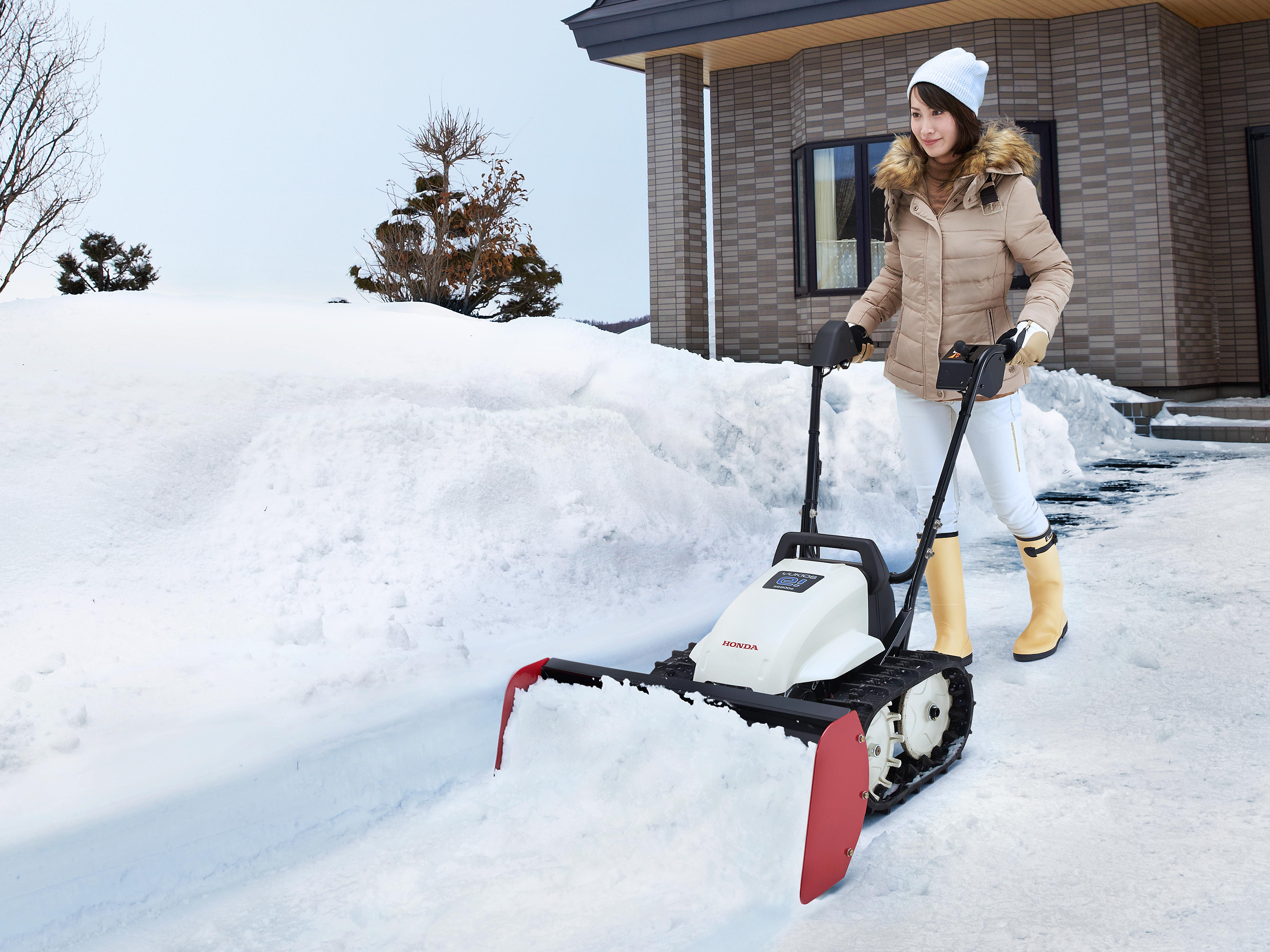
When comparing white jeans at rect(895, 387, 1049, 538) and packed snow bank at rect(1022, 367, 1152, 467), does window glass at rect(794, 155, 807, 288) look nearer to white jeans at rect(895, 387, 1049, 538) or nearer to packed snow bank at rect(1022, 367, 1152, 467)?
packed snow bank at rect(1022, 367, 1152, 467)

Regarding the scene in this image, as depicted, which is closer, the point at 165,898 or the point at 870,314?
the point at 165,898

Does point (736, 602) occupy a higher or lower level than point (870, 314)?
lower

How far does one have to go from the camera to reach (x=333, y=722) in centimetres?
301

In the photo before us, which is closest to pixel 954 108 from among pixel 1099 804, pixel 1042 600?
pixel 1042 600

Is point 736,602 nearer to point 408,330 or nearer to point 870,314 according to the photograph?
point 870,314

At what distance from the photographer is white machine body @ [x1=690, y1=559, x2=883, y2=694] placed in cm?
224

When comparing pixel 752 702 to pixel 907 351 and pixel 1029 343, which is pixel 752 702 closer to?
pixel 1029 343

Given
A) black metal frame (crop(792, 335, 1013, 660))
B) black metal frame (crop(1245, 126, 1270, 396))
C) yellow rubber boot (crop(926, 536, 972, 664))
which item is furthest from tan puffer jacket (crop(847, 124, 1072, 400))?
black metal frame (crop(1245, 126, 1270, 396))

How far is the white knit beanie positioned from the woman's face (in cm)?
5

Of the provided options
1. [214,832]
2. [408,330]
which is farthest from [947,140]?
[408,330]

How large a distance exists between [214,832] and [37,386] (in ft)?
12.7

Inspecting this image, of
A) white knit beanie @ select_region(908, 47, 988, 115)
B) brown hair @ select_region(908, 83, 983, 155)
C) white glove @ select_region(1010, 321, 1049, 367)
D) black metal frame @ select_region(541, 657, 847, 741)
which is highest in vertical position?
white knit beanie @ select_region(908, 47, 988, 115)

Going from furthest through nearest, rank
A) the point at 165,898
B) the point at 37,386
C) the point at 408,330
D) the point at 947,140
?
1. the point at 408,330
2. the point at 37,386
3. the point at 947,140
4. the point at 165,898

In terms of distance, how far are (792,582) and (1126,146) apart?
903 centimetres
